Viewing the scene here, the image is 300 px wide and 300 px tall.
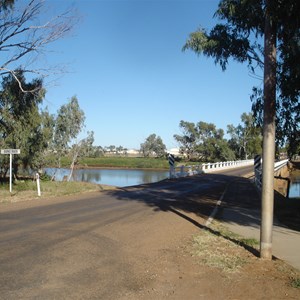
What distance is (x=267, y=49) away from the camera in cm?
787

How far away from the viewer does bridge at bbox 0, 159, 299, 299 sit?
19.3 ft

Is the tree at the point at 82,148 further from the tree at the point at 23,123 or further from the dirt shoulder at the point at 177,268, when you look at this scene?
the dirt shoulder at the point at 177,268

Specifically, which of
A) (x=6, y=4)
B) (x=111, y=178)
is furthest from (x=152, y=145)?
(x=6, y=4)

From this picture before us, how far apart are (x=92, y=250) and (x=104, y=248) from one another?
1.03 ft

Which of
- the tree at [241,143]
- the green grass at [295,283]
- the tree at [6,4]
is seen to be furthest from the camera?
the tree at [241,143]

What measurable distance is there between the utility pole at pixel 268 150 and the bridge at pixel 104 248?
24.7 inches

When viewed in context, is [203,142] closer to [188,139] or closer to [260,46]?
[188,139]

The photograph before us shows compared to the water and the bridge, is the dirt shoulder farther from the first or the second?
the water

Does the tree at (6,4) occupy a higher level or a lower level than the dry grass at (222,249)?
higher

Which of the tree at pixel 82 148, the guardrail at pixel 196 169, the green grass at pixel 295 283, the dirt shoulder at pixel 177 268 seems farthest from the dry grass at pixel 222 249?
the tree at pixel 82 148

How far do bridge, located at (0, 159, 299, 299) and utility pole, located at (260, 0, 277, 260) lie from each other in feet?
2.06

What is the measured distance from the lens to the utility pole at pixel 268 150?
7.53m

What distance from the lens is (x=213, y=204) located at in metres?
17.1

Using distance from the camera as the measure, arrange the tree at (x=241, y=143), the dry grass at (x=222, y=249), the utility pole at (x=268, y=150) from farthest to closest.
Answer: the tree at (x=241, y=143), the utility pole at (x=268, y=150), the dry grass at (x=222, y=249)
